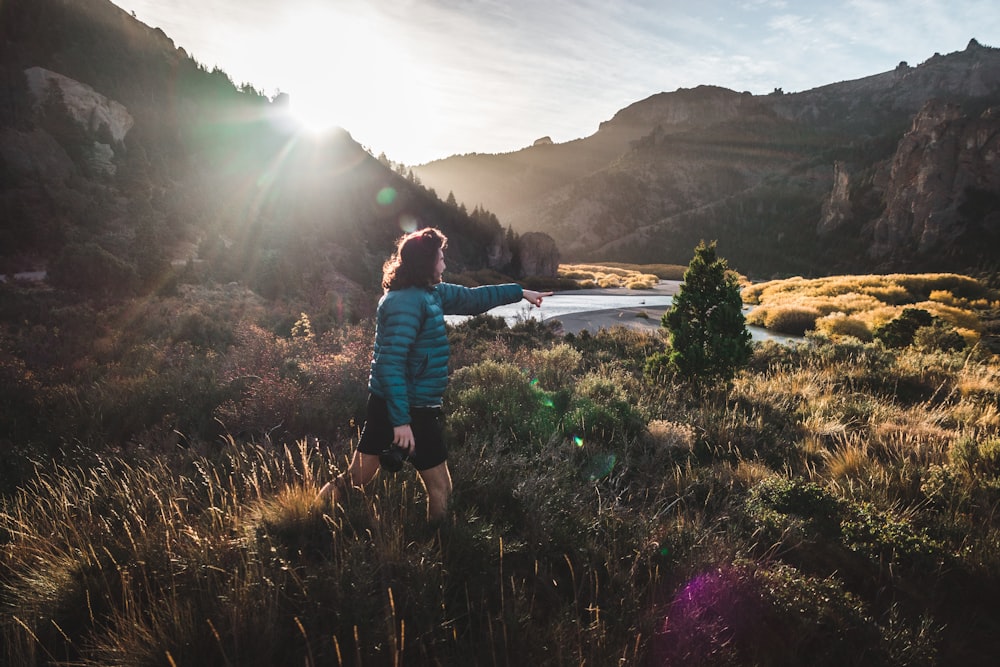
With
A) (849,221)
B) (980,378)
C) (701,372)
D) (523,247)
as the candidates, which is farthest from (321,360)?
(849,221)

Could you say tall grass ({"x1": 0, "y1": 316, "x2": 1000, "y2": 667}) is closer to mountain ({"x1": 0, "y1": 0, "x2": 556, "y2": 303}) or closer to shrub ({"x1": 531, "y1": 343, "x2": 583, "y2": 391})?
shrub ({"x1": 531, "y1": 343, "x2": 583, "y2": 391})

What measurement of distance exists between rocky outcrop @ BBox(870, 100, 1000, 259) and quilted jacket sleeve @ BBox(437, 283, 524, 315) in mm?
78291

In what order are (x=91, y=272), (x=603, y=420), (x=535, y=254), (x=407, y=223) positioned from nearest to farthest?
(x=603, y=420)
(x=91, y=272)
(x=407, y=223)
(x=535, y=254)

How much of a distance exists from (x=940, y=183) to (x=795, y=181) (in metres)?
56.3

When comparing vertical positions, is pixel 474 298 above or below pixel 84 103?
below

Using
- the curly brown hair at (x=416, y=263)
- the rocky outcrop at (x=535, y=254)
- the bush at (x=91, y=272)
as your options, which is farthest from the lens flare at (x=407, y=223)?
the curly brown hair at (x=416, y=263)

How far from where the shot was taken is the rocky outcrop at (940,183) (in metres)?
57.1

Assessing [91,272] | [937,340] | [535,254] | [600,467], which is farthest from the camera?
[535,254]

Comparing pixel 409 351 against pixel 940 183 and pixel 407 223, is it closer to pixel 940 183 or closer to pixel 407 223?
pixel 407 223

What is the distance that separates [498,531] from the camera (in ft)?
9.80

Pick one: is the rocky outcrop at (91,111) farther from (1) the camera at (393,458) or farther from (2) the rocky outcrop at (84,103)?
(1) the camera at (393,458)

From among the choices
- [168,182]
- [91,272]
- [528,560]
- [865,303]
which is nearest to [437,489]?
[528,560]

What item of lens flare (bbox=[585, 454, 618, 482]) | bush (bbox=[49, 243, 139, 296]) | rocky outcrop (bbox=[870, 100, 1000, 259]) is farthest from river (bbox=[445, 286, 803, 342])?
rocky outcrop (bbox=[870, 100, 1000, 259])

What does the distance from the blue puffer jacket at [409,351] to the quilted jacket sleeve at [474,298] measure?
0.29 ft
